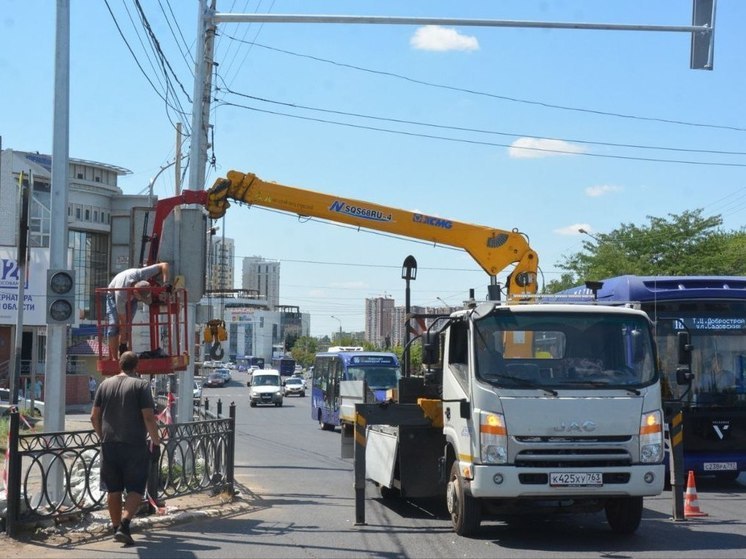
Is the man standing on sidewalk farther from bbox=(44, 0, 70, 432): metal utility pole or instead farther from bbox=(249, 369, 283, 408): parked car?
bbox=(249, 369, 283, 408): parked car

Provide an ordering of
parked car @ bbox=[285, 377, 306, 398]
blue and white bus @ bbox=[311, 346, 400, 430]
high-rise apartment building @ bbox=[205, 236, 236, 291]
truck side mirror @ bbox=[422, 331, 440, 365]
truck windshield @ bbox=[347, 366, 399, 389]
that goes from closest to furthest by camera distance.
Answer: truck side mirror @ bbox=[422, 331, 440, 365], truck windshield @ bbox=[347, 366, 399, 389], blue and white bus @ bbox=[311, 346, 400, 430], high-rise apartment building @ bbox=[205, 236, 236, 291], parked car @ bbox=[285, 377, 306, 398]

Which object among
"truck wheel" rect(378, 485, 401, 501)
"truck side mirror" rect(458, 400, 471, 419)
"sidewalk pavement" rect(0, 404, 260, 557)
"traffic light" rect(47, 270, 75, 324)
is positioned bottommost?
"truck wheel" rect(378, 485, 401, 501)

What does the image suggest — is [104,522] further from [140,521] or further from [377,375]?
[377,375]

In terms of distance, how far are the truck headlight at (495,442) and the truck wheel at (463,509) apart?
56 cm

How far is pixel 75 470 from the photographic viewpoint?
11133 mm

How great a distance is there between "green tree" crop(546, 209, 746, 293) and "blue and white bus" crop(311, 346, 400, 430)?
18.7 m

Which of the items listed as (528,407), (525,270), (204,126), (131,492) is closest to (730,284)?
(525,270)

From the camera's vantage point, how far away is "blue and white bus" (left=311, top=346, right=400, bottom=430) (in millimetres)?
32062

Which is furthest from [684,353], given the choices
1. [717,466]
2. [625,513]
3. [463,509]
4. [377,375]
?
[377,375]

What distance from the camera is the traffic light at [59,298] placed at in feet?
37.8

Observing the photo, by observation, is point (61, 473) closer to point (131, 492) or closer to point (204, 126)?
point (131, 492)

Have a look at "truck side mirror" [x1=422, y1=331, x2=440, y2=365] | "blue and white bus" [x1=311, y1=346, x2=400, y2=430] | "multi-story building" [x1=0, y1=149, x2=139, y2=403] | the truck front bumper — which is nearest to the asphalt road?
the truck front bumper

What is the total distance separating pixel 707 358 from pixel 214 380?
8247cm

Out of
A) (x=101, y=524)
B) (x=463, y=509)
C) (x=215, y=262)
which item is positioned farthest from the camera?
(x=215, y=262)
